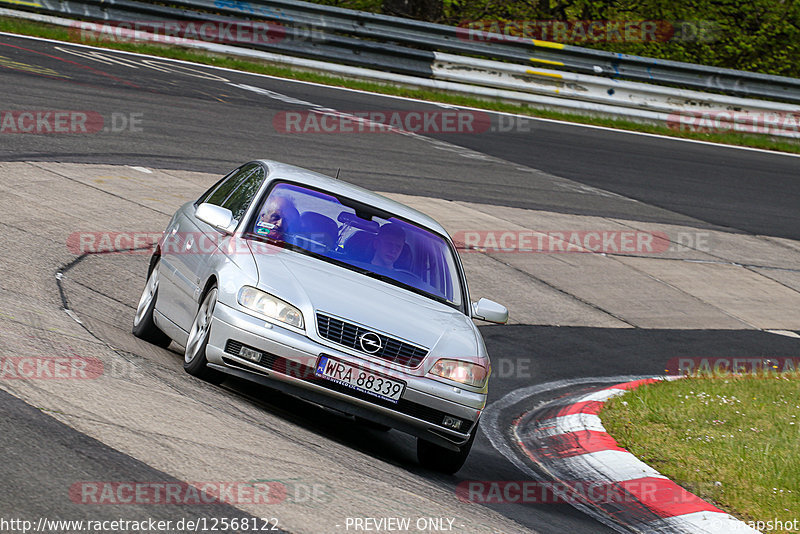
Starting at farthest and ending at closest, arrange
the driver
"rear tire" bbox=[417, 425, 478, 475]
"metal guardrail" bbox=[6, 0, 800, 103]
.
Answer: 1. "metal guardrail" bbox=[6, 0, 800, 103]
2. the driver
3. "rear tire" bbox=[417, 425, 478, 475]

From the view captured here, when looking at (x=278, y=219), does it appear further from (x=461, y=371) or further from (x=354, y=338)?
(x=461, y=371)

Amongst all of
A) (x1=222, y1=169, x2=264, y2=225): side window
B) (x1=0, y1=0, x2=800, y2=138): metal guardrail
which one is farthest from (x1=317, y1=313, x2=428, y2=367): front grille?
Result: (x1=0, y1=0, x2=800, y2=138): metal guardrail

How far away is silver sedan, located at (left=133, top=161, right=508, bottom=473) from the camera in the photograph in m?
6.22

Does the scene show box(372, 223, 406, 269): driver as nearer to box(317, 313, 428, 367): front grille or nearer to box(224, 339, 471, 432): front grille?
box(317, 313, 428, 367): front grille

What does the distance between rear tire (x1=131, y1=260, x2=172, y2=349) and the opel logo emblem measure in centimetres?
200

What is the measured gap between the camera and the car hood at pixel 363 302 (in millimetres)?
6328

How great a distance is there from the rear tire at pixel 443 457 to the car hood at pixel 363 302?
0.59 metres

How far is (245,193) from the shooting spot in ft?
25.2

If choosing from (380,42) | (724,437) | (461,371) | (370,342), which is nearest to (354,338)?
(370,342)

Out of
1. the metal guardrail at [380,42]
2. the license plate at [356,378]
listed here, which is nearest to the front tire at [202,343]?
the license plate at [356,378]

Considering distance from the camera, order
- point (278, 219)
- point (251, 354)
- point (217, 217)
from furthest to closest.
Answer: point (278, 219) → point (217, 217) → point (251, 354)

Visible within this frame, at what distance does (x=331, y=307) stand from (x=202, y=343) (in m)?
0.86

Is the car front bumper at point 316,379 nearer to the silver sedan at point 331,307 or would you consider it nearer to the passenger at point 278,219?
the silver sedan at point 331,307

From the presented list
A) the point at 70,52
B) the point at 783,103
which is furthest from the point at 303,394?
the point at 783,103
